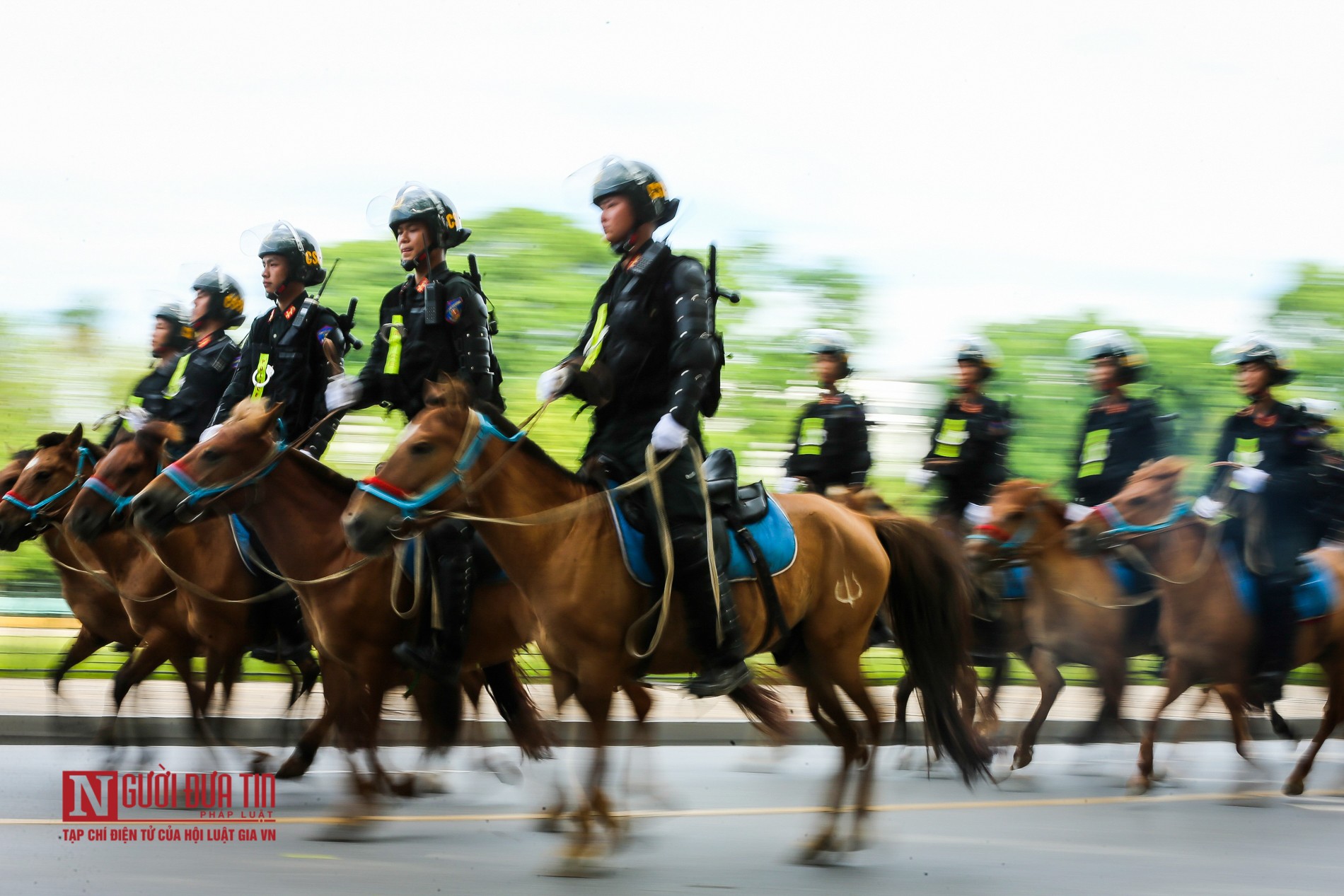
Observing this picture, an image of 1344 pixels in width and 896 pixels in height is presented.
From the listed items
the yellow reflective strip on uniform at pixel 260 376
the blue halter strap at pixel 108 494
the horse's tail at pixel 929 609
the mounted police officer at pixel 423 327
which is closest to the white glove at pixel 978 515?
the horse's tail at pixel 929 609

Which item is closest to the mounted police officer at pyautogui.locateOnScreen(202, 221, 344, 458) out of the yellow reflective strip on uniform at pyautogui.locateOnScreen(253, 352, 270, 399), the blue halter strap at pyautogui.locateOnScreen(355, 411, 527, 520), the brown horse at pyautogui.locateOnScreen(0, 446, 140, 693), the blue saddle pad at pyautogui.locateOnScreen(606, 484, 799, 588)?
the yellow reflective strip on uniform at pyautogui.locateOnScreen(253, 352, 270, 399)

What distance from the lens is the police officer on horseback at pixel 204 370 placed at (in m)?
9.31

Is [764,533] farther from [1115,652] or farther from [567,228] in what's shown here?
[567,228]

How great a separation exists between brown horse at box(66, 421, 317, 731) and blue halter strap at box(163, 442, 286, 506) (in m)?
0.89

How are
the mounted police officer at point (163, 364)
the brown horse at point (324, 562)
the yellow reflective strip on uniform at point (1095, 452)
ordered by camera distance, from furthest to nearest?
the yellow reflective strip on uniform at point (1095, 452)
the mounted police officer at point (163, 364)
the brown horse at point (324, 562)

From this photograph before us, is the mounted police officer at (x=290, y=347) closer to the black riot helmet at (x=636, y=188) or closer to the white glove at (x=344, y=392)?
the white glove at (x=344, y=392)

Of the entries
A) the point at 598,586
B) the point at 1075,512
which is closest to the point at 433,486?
the point at 598,586

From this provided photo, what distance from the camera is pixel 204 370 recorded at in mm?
9312

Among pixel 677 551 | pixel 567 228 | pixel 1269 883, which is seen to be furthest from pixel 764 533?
pixel 567 228

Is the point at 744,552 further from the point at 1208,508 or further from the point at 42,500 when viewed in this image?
the point at 42,500

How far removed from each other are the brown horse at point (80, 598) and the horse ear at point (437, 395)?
3.53 metres

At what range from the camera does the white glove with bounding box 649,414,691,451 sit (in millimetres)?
6160

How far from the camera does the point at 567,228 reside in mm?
27500

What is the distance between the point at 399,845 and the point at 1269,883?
3.73 meters
